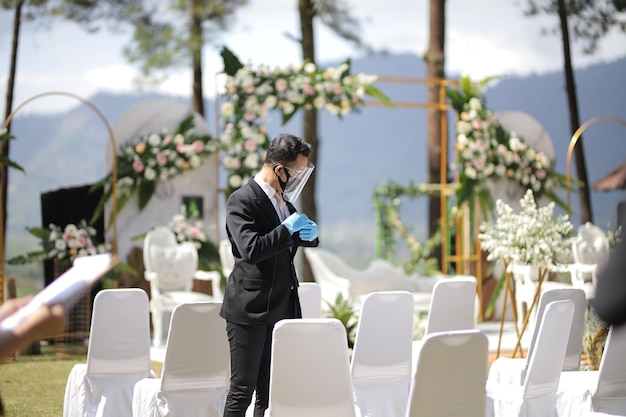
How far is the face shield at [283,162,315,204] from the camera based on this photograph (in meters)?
3.89

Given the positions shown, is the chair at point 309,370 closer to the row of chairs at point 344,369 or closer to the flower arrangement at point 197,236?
the row of chairs at point 344,369

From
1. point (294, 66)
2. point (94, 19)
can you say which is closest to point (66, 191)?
point (294, 66)

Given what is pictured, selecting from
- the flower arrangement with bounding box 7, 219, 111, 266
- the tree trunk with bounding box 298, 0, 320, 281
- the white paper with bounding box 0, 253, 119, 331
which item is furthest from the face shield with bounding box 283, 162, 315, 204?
the tree trunk with bounding box 298, 0, 320, 281

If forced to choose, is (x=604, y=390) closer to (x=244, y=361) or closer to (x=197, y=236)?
(x=244, y=361)

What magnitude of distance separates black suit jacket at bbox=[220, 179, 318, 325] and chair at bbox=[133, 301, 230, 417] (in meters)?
0.29

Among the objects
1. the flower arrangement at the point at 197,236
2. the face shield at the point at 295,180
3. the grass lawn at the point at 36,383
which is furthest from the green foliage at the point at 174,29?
the face shield at the point at 295,180

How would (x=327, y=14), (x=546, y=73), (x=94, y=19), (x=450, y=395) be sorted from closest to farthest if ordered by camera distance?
(x=450, y=395)
(x=327, y=14)
(x=94, y=19)
(x=546, y=73)

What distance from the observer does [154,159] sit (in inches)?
363

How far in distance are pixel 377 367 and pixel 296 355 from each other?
1.26 m

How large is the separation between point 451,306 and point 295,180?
4.78 feet

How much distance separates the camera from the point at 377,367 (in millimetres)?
4539

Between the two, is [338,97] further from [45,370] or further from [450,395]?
[450,395]

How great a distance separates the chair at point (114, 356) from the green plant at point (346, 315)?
3.00m

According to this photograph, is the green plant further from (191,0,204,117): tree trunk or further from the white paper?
(191,0,204,117): tree trunk
